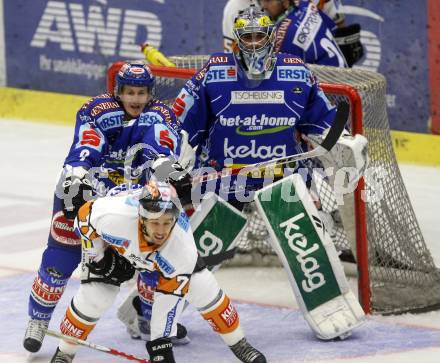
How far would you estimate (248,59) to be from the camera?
603 centimetres

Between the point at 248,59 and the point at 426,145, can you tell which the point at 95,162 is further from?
the point at 426,145

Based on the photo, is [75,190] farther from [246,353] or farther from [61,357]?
[246,353]

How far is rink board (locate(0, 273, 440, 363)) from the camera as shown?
5.68 meters

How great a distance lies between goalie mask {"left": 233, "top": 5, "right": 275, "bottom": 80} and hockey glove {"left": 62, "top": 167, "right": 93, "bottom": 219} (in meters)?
1.01

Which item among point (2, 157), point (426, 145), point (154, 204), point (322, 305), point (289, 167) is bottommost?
point (2, 157)

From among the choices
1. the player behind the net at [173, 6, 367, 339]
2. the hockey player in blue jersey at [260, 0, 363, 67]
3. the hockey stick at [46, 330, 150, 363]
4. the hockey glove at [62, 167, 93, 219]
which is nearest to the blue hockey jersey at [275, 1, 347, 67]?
the hockey player in blue jersey at [260, 0, 363, 67]

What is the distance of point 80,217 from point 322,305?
133cm

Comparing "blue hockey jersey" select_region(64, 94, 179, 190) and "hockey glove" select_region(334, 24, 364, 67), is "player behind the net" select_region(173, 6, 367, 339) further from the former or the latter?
Result: "hockey glove" select_region(334, 24, 364, 67)

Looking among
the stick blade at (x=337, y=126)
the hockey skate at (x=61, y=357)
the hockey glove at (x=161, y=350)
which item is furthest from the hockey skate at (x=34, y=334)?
the stick blade at (x=337, y=126)

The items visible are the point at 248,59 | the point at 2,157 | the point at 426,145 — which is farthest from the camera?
the point at 2,157

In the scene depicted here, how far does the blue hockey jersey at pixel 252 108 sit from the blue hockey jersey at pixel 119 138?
417 mm

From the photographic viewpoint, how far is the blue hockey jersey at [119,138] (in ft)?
18.5

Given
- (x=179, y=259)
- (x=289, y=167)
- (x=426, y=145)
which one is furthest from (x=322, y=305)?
(x=426, y=145)

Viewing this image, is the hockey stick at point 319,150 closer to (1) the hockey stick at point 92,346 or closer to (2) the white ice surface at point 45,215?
(2) the white ice surface at point 45,215
